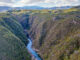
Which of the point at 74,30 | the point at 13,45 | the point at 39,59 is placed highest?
the point at 74,30

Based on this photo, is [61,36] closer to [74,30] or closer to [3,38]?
[74,30]

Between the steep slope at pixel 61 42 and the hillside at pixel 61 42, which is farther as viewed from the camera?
the steep slope at pixel 61 42

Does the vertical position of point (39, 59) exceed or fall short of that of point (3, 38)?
it falls short

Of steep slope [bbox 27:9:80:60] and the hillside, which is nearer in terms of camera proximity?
the hillside

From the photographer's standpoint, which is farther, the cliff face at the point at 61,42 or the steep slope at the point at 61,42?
the steep slope at the point at 61,42

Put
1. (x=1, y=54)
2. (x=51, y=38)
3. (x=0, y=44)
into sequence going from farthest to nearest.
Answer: (x=51, y=38), (x=0, y=44), (x=1, y=54)

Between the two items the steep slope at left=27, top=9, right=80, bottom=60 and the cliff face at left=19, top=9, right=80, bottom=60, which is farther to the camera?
the steep slope at left=27, top=9, right=80, bottom=60

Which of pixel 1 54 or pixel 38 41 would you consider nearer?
pixel 1 54

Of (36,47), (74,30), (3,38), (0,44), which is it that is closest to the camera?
(0,44)

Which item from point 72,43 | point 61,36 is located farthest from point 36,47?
point 72,43

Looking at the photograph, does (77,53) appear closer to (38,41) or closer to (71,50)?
(71,50)
